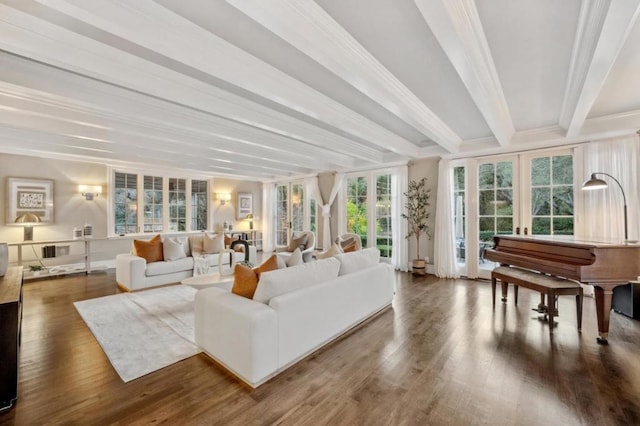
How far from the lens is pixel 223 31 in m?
2.07

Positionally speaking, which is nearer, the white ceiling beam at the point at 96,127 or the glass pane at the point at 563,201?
the white ceiling beam at the point at 96,127

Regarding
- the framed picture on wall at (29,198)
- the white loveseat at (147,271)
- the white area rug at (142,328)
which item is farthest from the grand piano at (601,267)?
the framed picture on wall at (29,198)

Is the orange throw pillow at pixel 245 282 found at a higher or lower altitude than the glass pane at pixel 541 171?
lower

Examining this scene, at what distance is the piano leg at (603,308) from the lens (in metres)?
2.61

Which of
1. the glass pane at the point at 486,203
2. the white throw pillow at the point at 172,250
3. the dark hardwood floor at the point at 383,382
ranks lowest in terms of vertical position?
the dark hardwood floor at the point at 383,382

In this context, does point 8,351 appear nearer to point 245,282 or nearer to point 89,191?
point 245,282

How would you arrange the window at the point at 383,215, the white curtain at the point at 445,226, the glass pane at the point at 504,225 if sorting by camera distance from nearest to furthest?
the glass pane at the point at 504,225, the white curtain at the point at 445,226, the window at the point at 383,215

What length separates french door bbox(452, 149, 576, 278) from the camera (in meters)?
4.54

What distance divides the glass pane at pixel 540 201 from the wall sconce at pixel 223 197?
305 inches

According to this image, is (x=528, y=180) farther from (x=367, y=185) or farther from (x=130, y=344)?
(x=130, y=344)

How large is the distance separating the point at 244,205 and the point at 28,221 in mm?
5011

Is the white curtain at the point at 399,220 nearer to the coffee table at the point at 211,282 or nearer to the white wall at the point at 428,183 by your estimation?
the white wall at the point at 428,183

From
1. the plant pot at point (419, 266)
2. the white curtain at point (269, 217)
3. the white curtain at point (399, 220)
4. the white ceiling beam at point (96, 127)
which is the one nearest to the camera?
the white ceiling beam at point (96, 127)

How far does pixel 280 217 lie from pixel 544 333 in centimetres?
747
